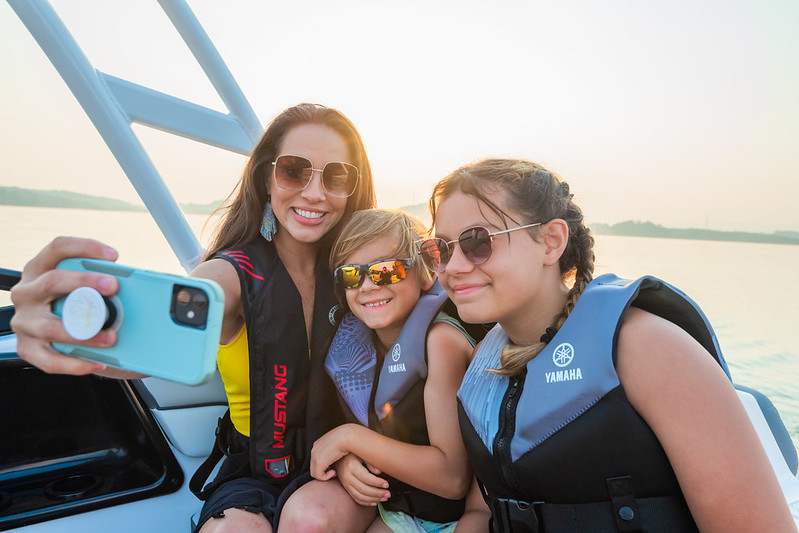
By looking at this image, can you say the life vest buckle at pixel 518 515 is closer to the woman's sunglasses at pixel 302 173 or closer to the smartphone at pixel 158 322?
the smartphone at pixel 158 322

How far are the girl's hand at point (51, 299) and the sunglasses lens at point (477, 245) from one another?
86cm

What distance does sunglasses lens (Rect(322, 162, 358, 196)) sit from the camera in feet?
6.15

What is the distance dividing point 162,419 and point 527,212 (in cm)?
180

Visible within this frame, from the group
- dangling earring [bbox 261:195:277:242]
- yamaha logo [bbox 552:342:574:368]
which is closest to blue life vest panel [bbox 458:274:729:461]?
yamaha logo [bbox 552:342:574:368]

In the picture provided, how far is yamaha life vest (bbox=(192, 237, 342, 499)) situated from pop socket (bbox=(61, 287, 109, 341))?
0.84 m

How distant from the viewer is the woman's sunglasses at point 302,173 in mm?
1822

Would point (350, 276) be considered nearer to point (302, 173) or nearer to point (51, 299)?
point (302, 173)

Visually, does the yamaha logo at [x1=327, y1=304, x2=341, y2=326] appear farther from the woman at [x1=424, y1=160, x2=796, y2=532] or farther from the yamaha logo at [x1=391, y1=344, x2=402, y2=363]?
the woman at [x1=424, y1=160, x2=796, y2=532]

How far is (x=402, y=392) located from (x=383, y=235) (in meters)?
0.55

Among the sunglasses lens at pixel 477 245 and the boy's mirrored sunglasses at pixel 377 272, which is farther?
the boy's mirrored sunglasses at pixel 377 272

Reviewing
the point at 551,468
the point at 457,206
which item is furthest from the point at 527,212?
the point at 551,468

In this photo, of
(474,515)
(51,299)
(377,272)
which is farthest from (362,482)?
(51,299)

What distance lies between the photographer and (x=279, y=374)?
181 centimetres

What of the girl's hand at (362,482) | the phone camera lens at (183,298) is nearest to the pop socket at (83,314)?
the phone camera lens at (183,298)
